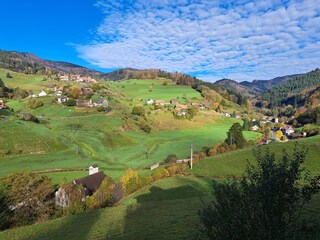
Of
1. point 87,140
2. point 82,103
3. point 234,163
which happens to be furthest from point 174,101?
point 234,163

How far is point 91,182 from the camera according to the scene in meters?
52.4

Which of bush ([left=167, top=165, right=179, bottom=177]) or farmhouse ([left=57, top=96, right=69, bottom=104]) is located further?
farmhouse ([left=57, top=96, right=69, bottom=104])

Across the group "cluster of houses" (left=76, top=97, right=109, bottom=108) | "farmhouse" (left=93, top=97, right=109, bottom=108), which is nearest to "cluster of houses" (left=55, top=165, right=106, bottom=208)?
"cluster of houses" (left=76, top=97, right=109, bottom=108)

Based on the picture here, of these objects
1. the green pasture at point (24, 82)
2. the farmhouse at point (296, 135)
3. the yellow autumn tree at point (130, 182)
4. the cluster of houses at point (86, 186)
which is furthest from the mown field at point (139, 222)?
the green pasture at point (24, 82)

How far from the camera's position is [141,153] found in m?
80.8

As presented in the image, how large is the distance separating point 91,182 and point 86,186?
1.31m

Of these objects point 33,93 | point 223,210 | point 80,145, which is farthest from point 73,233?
point 33,93

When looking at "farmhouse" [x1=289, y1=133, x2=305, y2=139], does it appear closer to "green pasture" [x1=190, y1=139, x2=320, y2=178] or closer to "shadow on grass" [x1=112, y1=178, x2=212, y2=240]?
"green pasture" [x1=190, y1=139, x2=320, y2=178]

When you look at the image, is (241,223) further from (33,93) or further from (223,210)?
(33,93)

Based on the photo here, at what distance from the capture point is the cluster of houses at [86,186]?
4581 cm

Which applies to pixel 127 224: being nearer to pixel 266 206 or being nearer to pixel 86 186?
pixel 266 206

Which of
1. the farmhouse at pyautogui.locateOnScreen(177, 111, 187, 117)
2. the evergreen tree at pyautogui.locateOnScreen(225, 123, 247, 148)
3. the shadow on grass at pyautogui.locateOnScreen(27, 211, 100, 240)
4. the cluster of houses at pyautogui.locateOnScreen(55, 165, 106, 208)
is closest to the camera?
the shadow on grass at pyautogui.locateOnScreen(27, 211, 100, 240)

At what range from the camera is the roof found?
2014 inches

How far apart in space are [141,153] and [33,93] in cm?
9429
